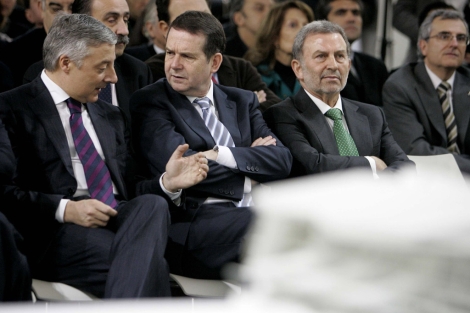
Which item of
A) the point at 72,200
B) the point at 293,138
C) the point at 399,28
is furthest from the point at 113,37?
the point at 399,28

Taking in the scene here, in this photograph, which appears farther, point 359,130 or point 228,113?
point 359,130

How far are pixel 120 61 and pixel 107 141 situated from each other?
69cm

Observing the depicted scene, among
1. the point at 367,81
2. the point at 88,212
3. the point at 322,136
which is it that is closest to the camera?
the point at 88,212

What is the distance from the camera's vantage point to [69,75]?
296 cm

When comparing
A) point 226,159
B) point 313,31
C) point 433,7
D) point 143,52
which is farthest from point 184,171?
point 433,7

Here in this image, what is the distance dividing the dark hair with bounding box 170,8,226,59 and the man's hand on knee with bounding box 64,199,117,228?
2.87ft

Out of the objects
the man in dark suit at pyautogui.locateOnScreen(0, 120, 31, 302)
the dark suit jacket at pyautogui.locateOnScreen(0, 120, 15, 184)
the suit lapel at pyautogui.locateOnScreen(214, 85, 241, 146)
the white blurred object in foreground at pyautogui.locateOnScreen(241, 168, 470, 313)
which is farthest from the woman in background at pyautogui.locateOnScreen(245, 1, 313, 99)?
the white blurred object in foreground at pyautogui.locateOnScreen(241, 168, 470, 313)

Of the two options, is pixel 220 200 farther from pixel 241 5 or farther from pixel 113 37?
pixel 241 5

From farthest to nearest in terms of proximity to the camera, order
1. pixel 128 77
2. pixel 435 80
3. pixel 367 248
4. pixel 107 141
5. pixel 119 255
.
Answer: pixel 435 80, pixel 128 77, pixel 107 141, pixel 119 255, pixel 367 248

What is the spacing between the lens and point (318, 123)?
3467 millimetres

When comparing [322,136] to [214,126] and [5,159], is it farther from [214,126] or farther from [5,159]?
[5,159]

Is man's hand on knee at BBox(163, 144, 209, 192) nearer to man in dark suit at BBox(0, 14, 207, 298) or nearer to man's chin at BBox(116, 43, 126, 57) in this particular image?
man in dark suit at BBox(0, 14, 207, 298)

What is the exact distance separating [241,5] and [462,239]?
4.50 meters

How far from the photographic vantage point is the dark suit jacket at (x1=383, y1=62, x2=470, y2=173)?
4176 mm
